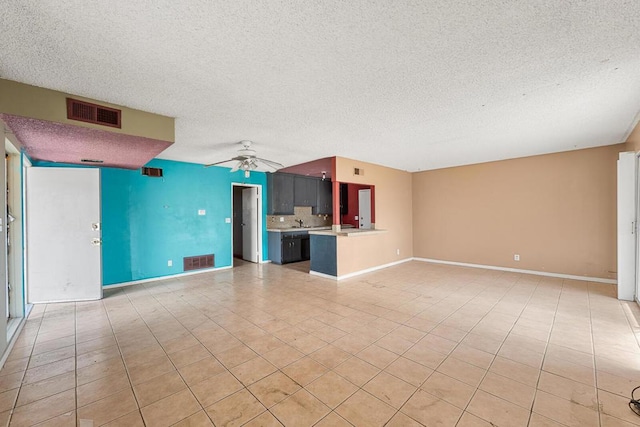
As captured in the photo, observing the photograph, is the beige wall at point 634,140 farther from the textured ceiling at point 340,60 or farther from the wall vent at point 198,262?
the wall vent at point 198,262

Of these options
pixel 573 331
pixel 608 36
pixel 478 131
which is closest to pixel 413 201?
pixel 478 131

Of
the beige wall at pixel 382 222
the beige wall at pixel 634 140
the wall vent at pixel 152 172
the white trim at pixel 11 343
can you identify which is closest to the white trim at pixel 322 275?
the beige wall at pixel 382 222

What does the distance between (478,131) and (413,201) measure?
3.81 metres

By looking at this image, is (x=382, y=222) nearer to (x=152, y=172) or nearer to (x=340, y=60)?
(x=340, y=60)

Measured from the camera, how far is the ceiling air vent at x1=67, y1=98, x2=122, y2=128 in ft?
8.54

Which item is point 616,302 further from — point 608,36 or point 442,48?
point 442,48

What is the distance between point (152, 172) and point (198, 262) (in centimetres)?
213

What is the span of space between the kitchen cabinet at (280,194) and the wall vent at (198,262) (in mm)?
1953

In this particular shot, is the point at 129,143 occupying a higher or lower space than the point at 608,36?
lower

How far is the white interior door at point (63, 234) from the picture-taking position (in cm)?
389

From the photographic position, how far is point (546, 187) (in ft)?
17.6

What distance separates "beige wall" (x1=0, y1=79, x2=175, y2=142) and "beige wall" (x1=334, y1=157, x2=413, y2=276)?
10.8 feet

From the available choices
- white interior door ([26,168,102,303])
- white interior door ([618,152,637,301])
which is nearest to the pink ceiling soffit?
white interior door ([26,168,102,303])

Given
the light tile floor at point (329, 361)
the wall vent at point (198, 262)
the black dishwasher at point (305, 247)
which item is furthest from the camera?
the black dishwasher at point (305, 247)
